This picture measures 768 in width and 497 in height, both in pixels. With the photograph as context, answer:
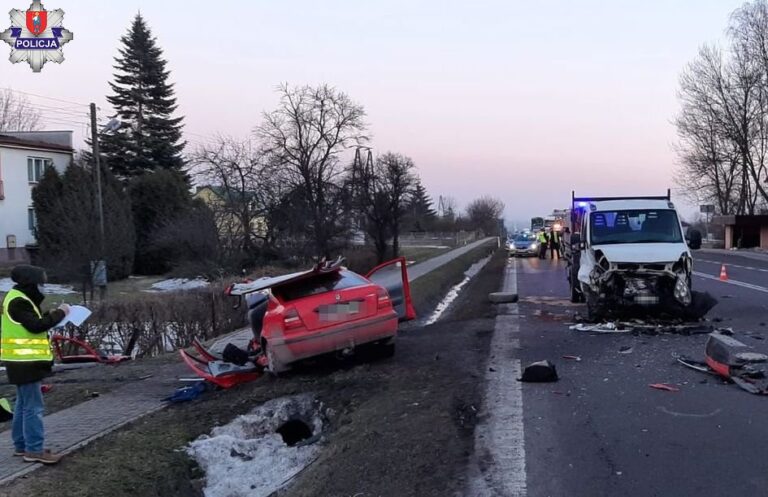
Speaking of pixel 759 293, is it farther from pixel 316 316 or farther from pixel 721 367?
pixel 316 316

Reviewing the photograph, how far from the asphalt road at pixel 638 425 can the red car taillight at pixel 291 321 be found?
9.39 ft

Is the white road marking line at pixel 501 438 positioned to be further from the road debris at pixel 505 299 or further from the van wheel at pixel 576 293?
the road debris at pixel 505 299

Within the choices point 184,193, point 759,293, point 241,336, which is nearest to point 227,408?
point 241,336

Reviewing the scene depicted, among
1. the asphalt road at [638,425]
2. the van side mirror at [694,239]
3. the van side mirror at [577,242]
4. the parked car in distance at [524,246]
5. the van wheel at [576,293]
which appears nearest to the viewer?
the asphalt road at [638,425]

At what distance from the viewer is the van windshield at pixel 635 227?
13.6 metres

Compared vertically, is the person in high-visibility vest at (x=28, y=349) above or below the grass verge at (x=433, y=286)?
above

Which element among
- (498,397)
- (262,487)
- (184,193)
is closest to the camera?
(262,487)

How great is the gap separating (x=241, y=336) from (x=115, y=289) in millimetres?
22524

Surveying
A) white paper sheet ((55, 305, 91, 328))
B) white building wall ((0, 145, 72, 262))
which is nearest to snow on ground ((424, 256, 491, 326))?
white paper sheet ((55, 305, 91, 328))

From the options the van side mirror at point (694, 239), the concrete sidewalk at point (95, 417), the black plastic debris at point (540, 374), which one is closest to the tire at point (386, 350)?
the black plastic debris at point (540, 374)

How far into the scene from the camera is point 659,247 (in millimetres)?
12992

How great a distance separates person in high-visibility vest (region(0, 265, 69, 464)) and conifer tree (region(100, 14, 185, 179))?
185 ft

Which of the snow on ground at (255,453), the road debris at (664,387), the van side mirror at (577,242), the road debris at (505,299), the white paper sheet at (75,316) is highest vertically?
the van side mirror at (577,242)

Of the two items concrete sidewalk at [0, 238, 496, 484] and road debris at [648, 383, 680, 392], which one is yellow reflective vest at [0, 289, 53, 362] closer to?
concrete sidewalk at [0, 238, 496, 484]
